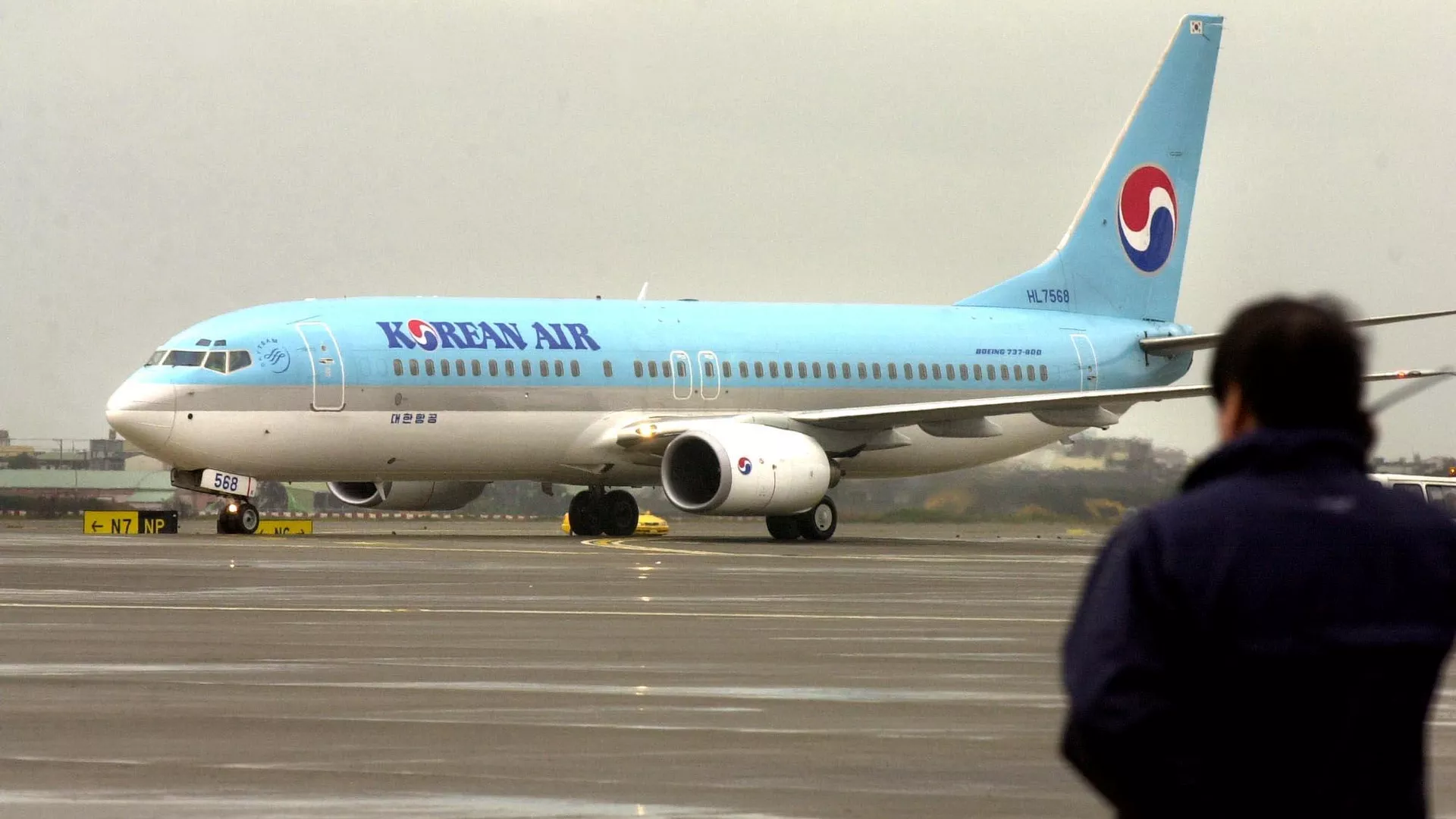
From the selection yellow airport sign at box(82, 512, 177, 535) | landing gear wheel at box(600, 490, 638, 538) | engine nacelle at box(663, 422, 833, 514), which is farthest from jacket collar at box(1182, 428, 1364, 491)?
yellow airport sign at box(82, 512, 177, 535)

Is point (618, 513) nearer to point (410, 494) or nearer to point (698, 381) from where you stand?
point (698, 381)

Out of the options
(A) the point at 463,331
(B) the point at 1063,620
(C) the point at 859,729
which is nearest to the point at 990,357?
(A) the point at 463,331

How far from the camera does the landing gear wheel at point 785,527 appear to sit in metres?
35.1

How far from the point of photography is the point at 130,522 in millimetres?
37531

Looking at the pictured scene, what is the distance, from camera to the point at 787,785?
812 centimetres

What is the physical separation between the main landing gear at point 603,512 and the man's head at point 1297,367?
3323 centimetres

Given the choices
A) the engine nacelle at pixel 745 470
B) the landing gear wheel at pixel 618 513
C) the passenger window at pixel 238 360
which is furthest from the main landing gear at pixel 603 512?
the passenger window at pixel 238 360

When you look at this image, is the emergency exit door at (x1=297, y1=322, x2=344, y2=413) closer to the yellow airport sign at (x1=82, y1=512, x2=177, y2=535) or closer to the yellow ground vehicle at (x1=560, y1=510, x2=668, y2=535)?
the yellow airport sign at (x1=82, y1=512, x2=177, y2=535)

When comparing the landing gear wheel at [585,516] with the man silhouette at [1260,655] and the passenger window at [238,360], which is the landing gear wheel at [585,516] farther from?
the man silhouette at [1260,655]

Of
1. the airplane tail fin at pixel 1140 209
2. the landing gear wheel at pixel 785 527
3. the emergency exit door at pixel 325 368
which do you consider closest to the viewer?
the emergency exit door at pixel 325 368

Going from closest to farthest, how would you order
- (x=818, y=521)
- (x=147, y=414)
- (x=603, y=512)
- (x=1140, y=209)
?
(x=147, y=414) → (x=818, y=521) → (x=603, y=512) → (x=1140, y=209)

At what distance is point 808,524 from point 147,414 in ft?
33.4

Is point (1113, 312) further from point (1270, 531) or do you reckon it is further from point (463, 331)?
point (1270, 531)

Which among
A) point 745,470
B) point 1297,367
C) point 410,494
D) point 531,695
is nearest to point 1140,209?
point 745,470
